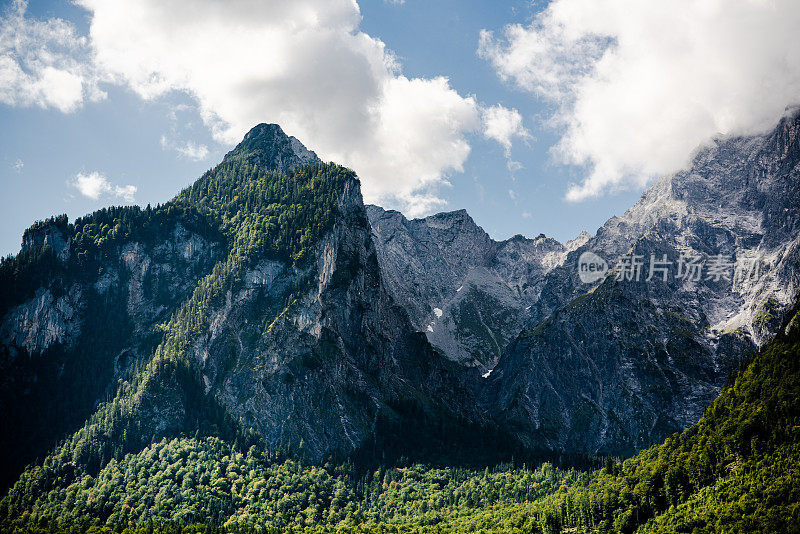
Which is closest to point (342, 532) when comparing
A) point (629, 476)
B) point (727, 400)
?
point (629, 476)

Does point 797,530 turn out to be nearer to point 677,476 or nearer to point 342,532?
point 677,476

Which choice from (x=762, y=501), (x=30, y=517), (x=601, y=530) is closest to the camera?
(x=762, y=501)

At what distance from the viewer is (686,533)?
149 meters

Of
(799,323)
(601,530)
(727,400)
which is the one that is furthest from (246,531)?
(799,323)

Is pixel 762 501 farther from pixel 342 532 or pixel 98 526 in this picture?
pixel 98 526

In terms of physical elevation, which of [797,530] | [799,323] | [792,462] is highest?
[799,323]

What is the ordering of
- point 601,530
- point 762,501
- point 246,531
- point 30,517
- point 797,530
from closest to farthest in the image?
point 797,530, point 762,501, point 601,530, point 246,531, point 30,517

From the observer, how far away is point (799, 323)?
7766 inches

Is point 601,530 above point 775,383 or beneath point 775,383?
beneath

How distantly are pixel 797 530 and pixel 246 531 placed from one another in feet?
495

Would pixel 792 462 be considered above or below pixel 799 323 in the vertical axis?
below

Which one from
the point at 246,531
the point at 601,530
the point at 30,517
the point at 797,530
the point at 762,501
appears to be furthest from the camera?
the point at 30,517

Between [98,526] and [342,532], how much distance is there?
80.9 meters

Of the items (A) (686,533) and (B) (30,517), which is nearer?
(A) (686,533)
